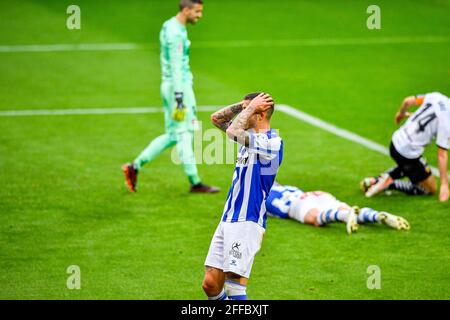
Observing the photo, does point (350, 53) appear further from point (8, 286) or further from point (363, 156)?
point (8, 286)

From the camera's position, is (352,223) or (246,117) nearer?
(246,117)

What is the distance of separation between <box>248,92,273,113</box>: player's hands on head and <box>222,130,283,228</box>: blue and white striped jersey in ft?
0.96

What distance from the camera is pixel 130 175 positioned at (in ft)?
45.8

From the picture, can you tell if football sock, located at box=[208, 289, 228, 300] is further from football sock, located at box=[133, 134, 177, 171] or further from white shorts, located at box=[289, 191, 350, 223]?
football sock, located at box=[133, 134, 177, 171]

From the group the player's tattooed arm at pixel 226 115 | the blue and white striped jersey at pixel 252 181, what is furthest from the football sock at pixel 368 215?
the player's tattooed arm at pixel 226 115

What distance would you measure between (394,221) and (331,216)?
816 mm

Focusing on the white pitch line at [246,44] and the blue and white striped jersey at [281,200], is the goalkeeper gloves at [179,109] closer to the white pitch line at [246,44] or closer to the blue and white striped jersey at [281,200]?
the blue and white striped jersey at [281,200]

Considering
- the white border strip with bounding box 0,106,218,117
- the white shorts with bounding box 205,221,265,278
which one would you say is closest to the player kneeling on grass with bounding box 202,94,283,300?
the white shorts with bounding box 205,221,265,278

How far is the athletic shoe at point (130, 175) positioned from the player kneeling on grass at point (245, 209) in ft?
16.8

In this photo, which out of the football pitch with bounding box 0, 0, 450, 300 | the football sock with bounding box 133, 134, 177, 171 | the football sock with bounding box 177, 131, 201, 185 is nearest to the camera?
the football pitch with bounding box 0, 0, 450, 300

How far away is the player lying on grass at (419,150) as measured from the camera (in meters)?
13.1

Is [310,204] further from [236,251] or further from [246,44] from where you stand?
[246,44]

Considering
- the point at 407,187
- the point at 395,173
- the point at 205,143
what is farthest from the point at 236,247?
the point at 205,143

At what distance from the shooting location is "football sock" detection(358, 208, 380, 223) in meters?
12.2
